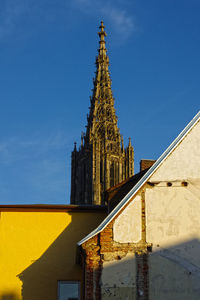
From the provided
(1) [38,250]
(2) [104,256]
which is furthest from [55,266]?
(2) [104,256]

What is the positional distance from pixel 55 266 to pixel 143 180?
422cm

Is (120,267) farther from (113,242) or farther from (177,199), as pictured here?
(177,199)

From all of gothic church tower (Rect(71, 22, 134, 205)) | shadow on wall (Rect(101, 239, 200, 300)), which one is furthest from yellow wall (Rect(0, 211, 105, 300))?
gothic church tower (Rect(71, 22, 134, 205))

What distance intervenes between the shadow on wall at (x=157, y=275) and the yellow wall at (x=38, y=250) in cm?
285

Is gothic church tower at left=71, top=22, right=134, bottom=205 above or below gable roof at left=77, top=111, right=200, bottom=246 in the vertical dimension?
above

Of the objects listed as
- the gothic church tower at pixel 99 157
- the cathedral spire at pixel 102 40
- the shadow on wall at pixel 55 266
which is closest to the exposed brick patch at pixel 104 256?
the shadow on wall at pixel 55 266

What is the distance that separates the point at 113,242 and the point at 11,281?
4.13m

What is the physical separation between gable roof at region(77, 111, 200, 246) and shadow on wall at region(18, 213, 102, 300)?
259 cm

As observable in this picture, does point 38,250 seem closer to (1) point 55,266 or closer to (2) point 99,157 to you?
(1) point 55,266

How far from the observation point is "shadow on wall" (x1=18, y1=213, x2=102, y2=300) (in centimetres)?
1582

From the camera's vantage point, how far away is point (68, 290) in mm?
15930

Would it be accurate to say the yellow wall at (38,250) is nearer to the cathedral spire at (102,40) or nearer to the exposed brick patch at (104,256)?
the exposed brick patch at (104,256)

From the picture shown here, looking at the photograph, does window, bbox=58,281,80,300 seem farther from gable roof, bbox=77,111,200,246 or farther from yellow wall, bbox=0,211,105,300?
gable roof, bbox=77,111,200,246

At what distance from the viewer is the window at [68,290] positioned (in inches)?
624
